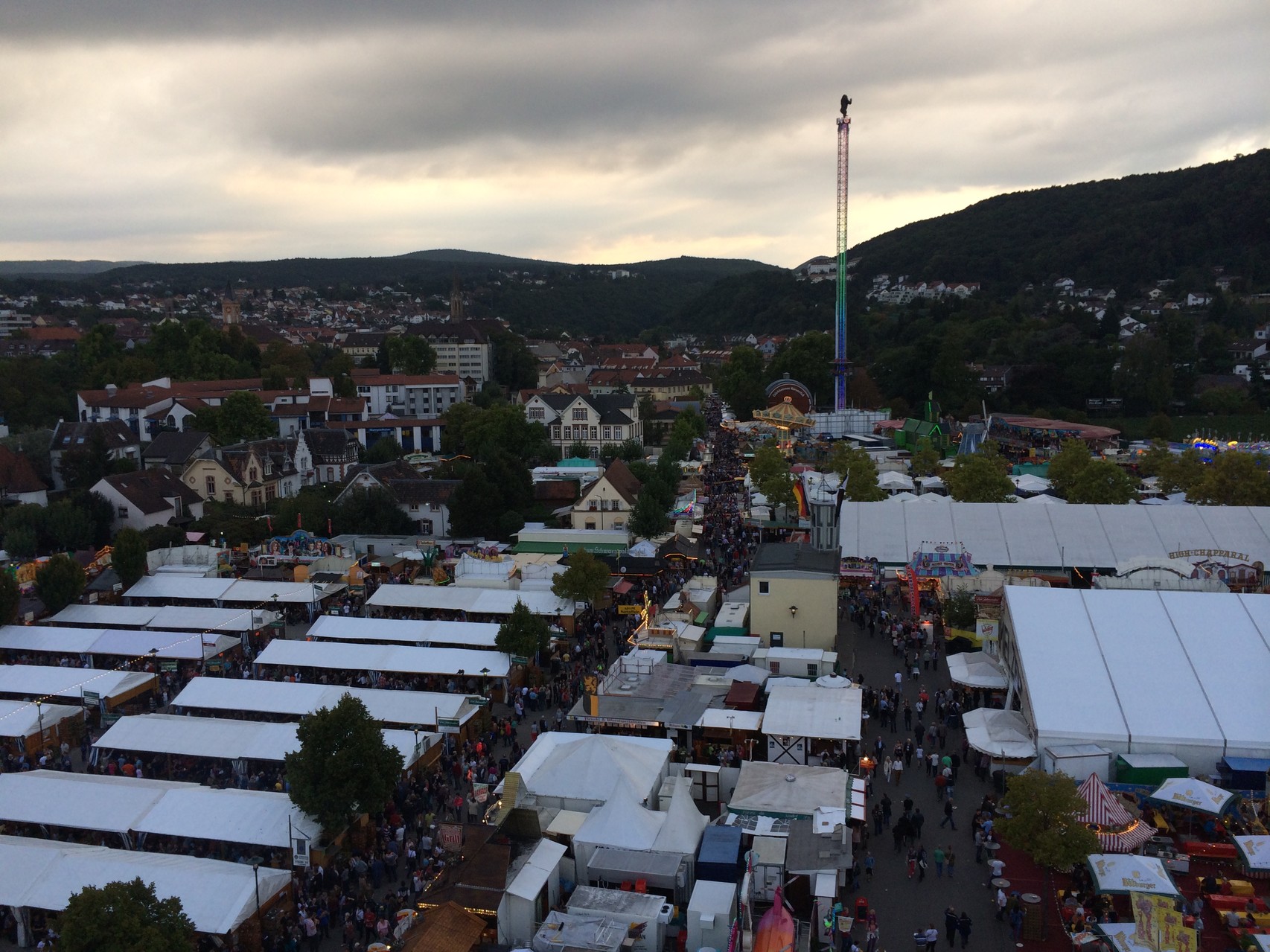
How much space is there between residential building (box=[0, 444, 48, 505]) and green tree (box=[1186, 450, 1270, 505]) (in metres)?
37.4


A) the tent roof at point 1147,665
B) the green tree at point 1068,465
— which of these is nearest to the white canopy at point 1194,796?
the tent roof at point 1147,665

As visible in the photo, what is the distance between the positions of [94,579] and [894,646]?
19.7 m

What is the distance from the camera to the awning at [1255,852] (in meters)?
11.0

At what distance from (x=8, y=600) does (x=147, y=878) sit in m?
12.1

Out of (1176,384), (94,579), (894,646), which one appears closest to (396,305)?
(1176,384)

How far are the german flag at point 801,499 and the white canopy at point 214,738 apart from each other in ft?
56.3

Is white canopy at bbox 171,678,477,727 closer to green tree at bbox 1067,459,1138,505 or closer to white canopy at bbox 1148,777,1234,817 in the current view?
white canopy at bbox 1148,777,1234,817

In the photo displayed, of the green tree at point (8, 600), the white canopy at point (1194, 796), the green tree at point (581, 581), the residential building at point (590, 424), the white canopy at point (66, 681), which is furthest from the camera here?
the residential building at point (590, 424)

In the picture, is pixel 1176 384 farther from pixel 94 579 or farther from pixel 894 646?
pixel 94 579

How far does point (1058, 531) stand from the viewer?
23.7 m

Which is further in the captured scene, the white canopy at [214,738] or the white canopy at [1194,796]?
the white canopy at [214,738]

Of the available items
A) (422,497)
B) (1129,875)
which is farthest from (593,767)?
(422,497)

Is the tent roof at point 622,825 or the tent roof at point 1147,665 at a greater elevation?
the tent roof at point 1147,665

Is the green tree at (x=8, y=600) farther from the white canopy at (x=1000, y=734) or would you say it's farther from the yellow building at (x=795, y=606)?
the white canopy at (x=1000, y=734)
